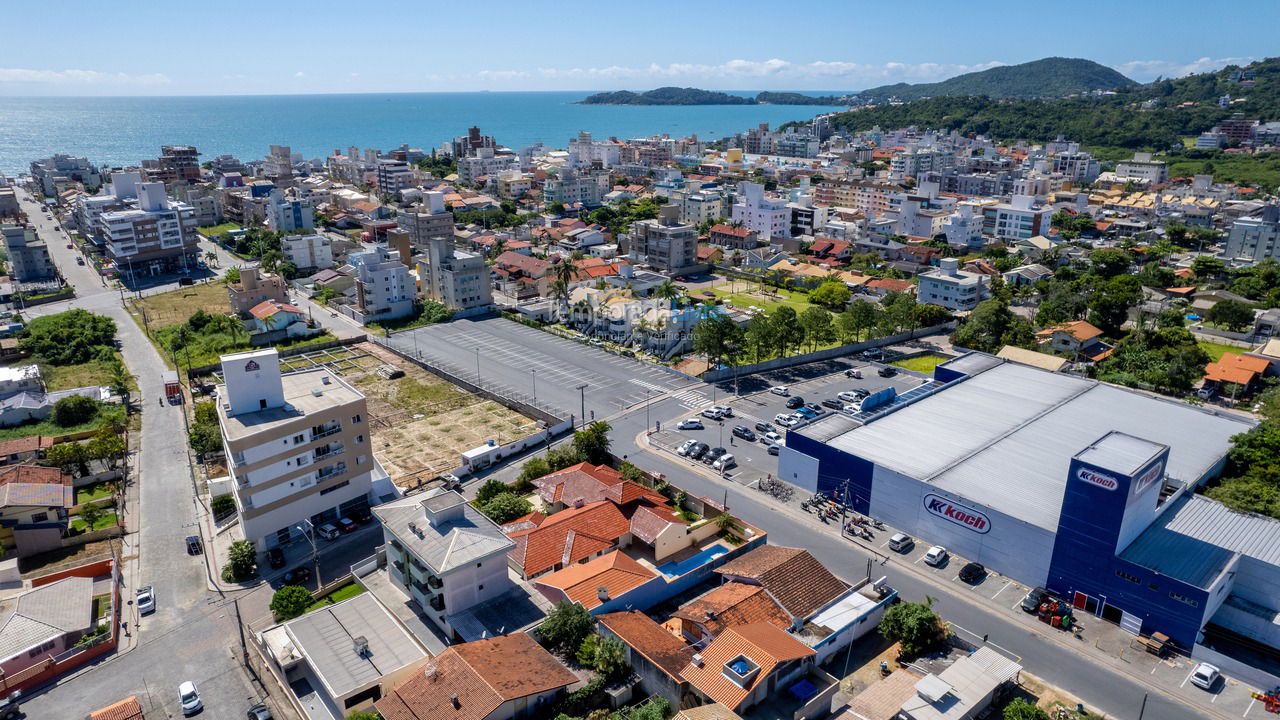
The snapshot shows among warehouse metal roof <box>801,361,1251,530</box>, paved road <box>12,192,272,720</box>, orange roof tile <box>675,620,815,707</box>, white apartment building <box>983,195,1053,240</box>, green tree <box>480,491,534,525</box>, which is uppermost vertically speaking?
white apartment building <box>983,195,1053,240</box>

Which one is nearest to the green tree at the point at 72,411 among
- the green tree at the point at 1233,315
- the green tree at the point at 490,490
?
the green tree at the point at 490,490

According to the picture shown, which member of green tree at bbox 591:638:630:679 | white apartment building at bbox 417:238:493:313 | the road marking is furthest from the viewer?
white apartment building at bbox 417:238:493:313

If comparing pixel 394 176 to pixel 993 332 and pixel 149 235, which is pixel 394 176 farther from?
pixel 993 332

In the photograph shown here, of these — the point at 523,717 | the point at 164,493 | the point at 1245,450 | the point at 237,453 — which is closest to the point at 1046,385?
the point at 1245,450

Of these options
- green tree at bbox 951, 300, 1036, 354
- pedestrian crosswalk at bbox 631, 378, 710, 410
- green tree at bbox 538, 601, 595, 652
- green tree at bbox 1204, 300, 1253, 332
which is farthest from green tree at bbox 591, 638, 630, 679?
green tree at bbox 1204, 300, 1253, 332

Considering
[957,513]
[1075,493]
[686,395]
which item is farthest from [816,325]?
[1075,493]

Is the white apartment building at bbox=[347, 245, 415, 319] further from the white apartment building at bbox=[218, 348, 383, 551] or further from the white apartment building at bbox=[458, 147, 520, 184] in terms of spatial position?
the white apartment building at bbox=[458, 147, 520, 184]
